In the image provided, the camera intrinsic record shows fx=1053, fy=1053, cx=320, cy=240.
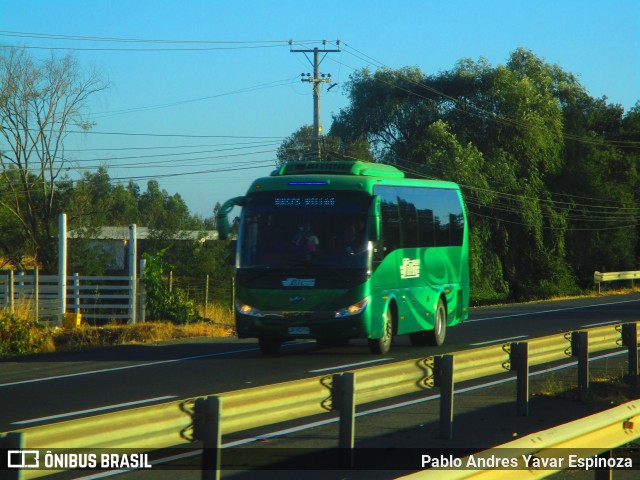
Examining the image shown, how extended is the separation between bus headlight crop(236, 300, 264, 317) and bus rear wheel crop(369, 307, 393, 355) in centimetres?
200

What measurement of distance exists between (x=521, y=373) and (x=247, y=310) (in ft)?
23.8

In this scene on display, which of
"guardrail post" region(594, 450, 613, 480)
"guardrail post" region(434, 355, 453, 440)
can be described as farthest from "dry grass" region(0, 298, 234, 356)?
"guardrail post" region(594, 450, 613, 480)

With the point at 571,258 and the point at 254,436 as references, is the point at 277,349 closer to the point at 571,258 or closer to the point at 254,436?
the point at 254,436

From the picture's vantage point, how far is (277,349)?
18.8 meters

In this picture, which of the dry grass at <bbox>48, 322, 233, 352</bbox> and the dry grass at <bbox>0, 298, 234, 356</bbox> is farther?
the dry grass at <bbox>48, 322, 233, 352</bbox>

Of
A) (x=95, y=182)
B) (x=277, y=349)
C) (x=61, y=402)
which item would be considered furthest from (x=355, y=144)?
(x=61, y=402)

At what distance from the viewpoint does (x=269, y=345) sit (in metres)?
18.6

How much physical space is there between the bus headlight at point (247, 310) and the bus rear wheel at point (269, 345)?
800mm

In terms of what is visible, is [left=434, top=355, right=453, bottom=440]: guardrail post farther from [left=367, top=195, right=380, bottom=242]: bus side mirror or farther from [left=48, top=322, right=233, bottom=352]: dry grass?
[left=48, top=322, right=233, bottom=352]: dry grass

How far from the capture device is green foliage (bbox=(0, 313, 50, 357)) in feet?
67.3

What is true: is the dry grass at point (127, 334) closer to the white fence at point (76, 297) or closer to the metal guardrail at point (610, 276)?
the white fence at point (76, 297)

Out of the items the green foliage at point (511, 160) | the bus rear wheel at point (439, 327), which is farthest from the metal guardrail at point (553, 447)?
the green foliage at point (511, 160)

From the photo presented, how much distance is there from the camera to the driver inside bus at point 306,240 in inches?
695

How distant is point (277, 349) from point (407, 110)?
43.3 meters
